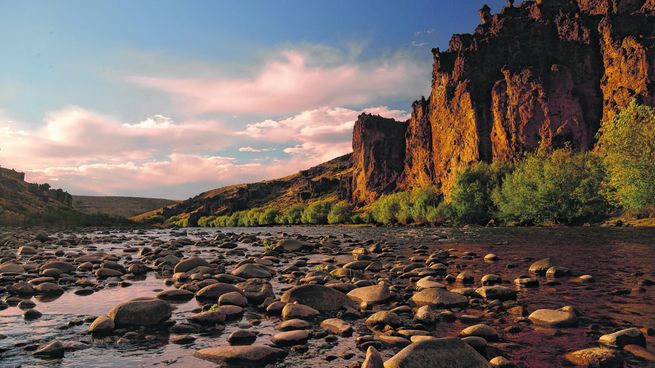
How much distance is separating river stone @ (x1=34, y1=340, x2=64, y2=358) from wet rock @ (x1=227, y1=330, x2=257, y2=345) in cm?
329

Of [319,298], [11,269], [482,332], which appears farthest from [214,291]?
[11,269]

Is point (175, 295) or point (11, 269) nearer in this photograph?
point (175, 295)

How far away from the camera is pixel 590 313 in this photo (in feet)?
35.9

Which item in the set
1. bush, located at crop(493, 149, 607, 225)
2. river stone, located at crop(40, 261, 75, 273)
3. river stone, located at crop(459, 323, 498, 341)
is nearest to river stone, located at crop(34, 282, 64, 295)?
river stone, located at crop(40, 261, 75, 273)

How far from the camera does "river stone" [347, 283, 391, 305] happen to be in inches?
508

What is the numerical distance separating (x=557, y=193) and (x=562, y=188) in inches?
73.0

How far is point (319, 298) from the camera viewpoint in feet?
40.0

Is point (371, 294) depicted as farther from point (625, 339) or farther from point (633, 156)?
point (633, 156)

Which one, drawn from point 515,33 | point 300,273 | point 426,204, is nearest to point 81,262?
point 300,273

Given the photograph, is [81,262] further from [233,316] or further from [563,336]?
[563,336]

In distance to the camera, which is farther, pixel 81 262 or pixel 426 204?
pixel 426 204

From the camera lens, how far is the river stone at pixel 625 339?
8.27m

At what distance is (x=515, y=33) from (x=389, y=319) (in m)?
195

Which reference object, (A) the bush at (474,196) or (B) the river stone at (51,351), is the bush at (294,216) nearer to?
(A) the bush at (474,196)
